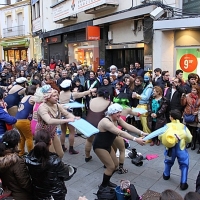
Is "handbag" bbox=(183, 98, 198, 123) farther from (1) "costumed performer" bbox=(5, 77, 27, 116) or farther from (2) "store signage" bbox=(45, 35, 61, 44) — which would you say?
(2) "store signage" bbox=(45, 35, 61, 44)

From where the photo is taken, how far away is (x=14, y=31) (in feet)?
88.0

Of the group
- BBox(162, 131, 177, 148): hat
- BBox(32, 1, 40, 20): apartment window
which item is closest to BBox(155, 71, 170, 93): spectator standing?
BBox(162, 131, 177, 148): hat

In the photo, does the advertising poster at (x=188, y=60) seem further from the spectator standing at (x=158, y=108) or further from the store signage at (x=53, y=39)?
the store signage at (x=53, y=39)

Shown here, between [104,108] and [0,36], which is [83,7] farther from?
[0,36]

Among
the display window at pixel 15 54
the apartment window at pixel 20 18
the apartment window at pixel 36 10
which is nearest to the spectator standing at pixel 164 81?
the apartment window at pixel 36 10

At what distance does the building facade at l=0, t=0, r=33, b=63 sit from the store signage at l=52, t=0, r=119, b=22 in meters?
8.97

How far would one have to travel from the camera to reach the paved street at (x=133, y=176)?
4615 millimetres

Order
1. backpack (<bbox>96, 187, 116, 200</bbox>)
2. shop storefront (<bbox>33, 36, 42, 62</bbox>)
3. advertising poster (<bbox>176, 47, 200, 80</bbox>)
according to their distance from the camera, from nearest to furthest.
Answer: backpack (<bbox>96, 187, 116, 200</bbox>) < advertising poster (<bbox>176, 47, 200, 80</bbox>) < shop storefront (<bbox>33, 36, 42, 62</bbox>)

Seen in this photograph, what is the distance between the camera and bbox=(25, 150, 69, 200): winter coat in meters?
2.98

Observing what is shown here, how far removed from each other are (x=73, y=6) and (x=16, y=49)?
1555 cm

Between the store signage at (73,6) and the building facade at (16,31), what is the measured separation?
29.4ft

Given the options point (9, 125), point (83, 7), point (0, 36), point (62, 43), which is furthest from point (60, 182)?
point (0, 36)

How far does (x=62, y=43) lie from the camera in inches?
726

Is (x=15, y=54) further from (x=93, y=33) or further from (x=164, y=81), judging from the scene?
(x=164, y=81)
